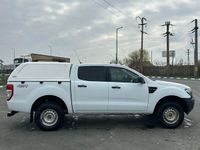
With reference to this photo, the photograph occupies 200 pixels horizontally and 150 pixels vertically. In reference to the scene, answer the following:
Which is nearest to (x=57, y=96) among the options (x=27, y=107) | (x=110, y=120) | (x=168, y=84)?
(x=27, y=107)

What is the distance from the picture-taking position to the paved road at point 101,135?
6.33m

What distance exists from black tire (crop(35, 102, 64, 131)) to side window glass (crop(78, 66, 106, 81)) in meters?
1.11

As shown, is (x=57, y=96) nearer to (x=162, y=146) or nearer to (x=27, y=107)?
(x=27, y=107)

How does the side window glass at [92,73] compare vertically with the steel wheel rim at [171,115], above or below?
above

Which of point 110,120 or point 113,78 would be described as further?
point 110,120

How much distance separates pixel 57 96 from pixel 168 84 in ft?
10.1

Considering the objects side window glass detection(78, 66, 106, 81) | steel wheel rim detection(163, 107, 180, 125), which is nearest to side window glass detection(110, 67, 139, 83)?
side window glass detection(78, 66, 106, 81)

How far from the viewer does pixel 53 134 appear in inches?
295

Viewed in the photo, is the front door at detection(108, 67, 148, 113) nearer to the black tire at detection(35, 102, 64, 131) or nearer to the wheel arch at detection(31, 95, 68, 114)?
the wheel arch at detection(31, 95, 68, 114)

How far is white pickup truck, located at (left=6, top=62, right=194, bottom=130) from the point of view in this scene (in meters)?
7.89

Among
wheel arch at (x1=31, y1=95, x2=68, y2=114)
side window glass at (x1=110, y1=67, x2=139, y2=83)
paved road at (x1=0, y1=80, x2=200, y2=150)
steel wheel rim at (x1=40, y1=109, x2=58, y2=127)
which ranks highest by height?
side window glass at (x1=110, y1=67, x2=139, y2=83)

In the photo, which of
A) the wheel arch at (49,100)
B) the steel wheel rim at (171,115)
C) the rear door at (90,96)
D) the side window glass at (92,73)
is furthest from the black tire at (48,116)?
the steel wheel rim at (171,115)

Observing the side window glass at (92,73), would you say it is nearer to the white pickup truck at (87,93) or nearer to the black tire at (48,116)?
the white pickup truck at (87,93)

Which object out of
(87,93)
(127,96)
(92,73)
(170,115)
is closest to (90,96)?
(87,93)
